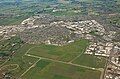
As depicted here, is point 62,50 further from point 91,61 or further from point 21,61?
point 21,61

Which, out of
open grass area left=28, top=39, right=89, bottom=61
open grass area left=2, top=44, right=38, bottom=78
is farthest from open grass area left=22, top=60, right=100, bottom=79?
open grass area left=28, top=39, right=89, bottom=61

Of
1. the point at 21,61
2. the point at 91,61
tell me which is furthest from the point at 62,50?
the point at 21,61

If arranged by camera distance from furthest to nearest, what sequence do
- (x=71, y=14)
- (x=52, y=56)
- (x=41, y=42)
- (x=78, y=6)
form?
(x=78, y=6) → (x=71, y=14) → (x=41, y=42) → (x=52, y=56)

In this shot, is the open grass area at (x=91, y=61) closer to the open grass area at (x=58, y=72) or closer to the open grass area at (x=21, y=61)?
the open grass area at (x=58, y=72)

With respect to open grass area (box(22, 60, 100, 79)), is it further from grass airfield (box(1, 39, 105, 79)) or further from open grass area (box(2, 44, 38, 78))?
open grass area (box(2, 44, 38, 78))

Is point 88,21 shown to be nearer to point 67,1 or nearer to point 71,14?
point 71,14

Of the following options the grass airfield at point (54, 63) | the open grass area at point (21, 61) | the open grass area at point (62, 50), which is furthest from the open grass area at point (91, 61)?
the open grass area at point (21, 61)

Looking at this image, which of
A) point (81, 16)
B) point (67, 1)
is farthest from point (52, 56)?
point (67, 1)
